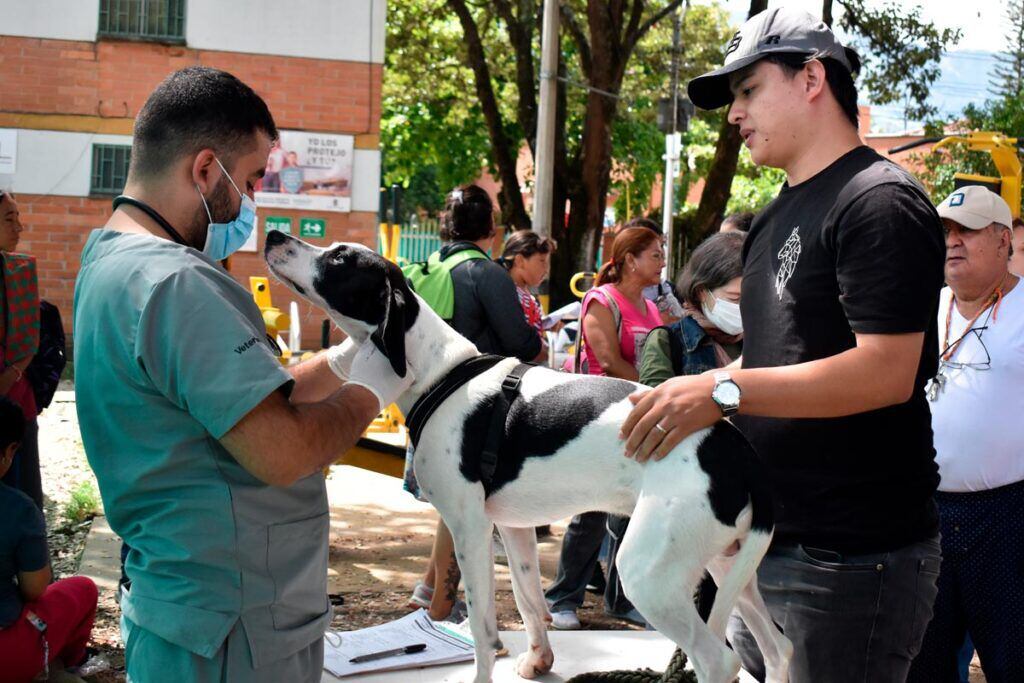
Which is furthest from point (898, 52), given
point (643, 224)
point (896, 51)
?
point (643, 224)

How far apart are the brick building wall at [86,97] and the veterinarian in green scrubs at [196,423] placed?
1496 cm

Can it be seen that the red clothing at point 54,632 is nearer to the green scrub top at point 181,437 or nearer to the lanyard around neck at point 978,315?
the green scrub top at point 181,437

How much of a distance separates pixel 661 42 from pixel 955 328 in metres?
25.7

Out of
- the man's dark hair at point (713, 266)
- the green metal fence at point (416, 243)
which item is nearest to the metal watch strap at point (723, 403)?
the man's dark hair at point (713, 266)

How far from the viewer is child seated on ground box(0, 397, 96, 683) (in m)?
4.44

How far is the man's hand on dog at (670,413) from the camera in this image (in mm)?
2277

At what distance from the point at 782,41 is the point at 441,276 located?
11.0ft

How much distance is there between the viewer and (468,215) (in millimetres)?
5770

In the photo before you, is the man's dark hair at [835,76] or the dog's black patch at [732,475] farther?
the dog's black patch at [732,475]

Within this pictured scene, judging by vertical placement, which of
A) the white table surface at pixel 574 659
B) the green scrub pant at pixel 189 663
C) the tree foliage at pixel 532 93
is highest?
the tree foliage at pixel 532 93

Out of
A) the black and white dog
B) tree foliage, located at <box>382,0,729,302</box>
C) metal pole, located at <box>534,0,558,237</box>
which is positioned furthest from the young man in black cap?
tree foliage, located at <box>382,0,729,302</box>

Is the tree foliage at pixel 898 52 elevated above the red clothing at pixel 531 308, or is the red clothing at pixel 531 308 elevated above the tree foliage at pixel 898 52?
the tree foliage at pixel 898 52

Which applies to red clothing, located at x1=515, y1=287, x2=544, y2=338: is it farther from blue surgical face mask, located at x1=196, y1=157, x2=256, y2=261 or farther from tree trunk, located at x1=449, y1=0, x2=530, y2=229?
tree trunk, located at x1=449, y1=0, x2=530, y2=229

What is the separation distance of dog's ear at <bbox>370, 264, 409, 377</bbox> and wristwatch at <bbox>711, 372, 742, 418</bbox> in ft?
3.27
